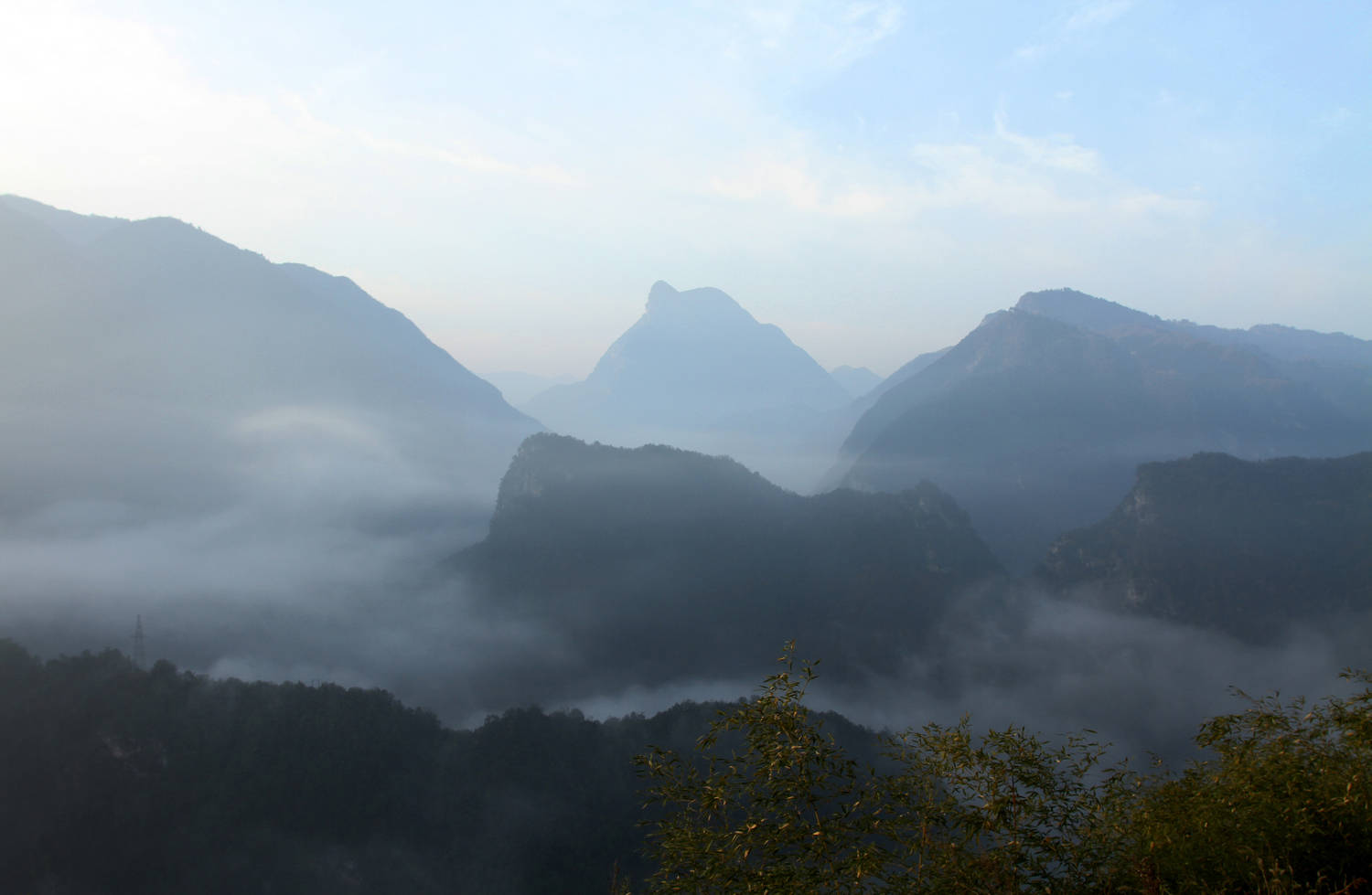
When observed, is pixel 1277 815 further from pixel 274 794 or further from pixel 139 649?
pixel 139 649

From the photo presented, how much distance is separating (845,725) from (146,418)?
185172 mm

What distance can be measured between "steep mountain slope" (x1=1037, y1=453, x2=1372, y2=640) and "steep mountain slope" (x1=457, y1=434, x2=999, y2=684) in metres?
16.7

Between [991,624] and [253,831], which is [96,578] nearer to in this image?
[253,831]

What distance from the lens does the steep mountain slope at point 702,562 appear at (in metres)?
92.6

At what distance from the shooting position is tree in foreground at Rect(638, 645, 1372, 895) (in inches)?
356

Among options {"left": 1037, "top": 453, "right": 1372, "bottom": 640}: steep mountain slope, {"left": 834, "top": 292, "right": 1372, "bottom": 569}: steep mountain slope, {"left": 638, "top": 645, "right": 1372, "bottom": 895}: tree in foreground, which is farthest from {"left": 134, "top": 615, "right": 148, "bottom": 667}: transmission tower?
{"left": 834, "top": 292, "right": 1372, "bottom": 569}: steep mountain slope

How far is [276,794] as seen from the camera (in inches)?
1761

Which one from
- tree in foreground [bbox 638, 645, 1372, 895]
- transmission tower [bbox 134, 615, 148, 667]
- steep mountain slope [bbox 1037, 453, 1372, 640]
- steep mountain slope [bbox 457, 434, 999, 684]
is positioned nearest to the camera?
tree in foreground [bbox 638, 645, 1372, 895]

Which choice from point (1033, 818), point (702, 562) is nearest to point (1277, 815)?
point (1033, 818)

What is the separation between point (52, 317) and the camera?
180000 millimetres

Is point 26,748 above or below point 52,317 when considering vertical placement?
below

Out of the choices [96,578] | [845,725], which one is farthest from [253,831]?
[96,578]

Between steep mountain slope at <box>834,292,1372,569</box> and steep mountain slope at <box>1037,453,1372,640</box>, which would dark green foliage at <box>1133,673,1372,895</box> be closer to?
steep mountain slope at <box>1037,453,1372,640</box>

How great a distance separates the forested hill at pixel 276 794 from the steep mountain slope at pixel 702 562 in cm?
3956
